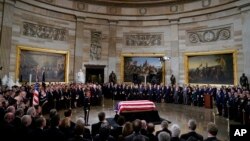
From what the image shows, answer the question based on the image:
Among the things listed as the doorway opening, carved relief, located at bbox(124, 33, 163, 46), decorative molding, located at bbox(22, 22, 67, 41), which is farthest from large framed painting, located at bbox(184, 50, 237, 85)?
decorative molding, located at bbox(22, 22, 67, 41)

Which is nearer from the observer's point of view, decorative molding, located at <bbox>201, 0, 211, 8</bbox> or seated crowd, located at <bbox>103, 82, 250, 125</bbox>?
seated crowd, located at <bbox>103, 82, 250, 125</bbox>

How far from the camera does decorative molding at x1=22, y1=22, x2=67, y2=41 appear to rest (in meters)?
17.6

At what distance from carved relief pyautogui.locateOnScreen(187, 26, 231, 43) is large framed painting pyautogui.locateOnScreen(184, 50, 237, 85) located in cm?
126

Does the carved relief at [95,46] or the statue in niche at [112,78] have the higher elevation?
the carved relief at [95,46]

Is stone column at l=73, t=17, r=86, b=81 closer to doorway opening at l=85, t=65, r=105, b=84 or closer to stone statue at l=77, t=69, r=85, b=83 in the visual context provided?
doorway opening at l=85, t=65, r=105, b=84

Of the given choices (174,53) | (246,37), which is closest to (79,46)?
(174,53)

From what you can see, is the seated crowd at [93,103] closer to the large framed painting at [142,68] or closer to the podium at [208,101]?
the podium at [208,101]

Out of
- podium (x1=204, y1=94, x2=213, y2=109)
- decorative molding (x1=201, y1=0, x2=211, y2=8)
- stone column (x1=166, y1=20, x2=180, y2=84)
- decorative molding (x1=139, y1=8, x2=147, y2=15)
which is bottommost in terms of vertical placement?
podium (x1=204, y1=94, x2=213, y2=109)

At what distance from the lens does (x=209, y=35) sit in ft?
63.2

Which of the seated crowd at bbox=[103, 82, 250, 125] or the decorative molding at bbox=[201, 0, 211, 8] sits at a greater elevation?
the decorative molding at bbox=[201, 0, 211, 8]

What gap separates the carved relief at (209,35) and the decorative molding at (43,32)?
11.8 metres

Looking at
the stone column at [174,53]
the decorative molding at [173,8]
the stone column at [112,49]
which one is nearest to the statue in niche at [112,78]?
the stone column at [112,49]

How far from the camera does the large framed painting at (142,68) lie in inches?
851

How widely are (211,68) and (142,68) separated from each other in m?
6.46
